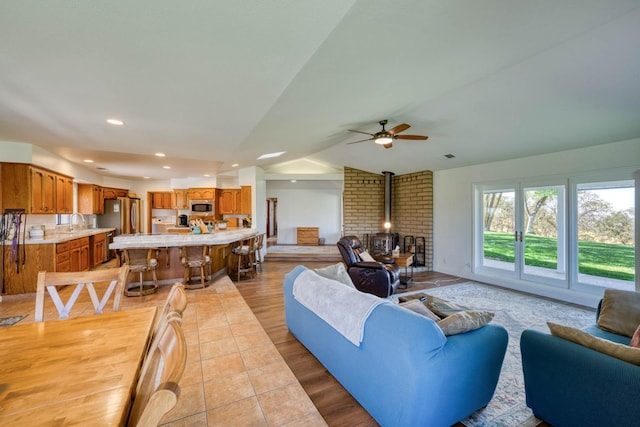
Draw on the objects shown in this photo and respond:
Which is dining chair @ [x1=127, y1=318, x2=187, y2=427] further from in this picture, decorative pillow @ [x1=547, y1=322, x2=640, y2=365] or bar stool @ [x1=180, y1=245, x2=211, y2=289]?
bar stool @ [x1=180, y1=245, x2=211, y2=289]

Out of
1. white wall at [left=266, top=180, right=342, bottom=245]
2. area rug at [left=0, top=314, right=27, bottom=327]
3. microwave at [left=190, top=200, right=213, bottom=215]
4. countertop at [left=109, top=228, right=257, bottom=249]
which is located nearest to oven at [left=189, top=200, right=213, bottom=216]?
microwave at [left=190, top=200, right=213, bottom=215]

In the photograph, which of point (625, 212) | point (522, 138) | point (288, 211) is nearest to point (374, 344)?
point (522, 138)

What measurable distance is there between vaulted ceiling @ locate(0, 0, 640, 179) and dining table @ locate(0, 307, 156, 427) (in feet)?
5.28

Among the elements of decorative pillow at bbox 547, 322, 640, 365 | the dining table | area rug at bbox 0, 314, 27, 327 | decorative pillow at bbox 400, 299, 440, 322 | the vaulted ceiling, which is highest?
the vaulted ceiling

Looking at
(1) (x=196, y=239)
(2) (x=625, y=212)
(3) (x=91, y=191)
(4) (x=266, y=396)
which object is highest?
(3) (x=91, y=191)

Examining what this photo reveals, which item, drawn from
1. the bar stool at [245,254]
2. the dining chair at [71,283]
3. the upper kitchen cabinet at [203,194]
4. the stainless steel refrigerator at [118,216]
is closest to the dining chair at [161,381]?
the dining chair at [71,283]

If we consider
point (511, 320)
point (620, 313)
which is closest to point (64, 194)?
point (511, 320)

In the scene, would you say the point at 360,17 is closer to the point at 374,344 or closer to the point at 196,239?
the point at 374,344

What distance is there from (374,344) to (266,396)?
95 centimetres

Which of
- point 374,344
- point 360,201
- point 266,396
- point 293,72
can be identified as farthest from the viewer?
point 360,201

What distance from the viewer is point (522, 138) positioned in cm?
399

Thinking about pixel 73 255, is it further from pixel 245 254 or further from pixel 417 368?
pixel 417 368

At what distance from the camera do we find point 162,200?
28.1 ft

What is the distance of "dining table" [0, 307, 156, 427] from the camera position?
0.75 m
